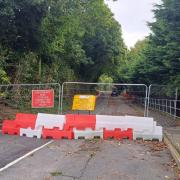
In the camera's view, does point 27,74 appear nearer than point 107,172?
No

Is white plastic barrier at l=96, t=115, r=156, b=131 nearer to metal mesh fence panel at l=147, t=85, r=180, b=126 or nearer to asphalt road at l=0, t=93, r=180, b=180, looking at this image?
asphalt road at l=0, t=93, r=180, b=180

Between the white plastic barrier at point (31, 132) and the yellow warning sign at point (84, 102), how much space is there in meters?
A: 2.90

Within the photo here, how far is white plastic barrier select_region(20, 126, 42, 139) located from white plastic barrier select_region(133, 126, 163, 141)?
3.40 meters

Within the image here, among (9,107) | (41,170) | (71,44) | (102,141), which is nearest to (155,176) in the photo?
(41,170)

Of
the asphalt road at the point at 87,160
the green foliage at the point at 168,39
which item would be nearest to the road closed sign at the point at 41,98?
the asphalt road at the point at 87,160

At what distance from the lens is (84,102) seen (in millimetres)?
19047

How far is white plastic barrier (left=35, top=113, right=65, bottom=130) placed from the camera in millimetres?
16656

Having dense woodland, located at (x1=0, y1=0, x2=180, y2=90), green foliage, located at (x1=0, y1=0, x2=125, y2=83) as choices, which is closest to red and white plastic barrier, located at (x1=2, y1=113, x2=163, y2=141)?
dense woodland, located at (x1=0, y1=0, x2=180, y2=90)

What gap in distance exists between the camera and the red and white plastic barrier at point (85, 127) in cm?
1609

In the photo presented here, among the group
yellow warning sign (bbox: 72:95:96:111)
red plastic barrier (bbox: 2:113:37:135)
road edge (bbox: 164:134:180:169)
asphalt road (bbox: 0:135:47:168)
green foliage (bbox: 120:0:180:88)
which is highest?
green foliage (bbox: 120:0:180:88)

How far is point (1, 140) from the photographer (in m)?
14.8

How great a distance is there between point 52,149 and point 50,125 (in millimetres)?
3506

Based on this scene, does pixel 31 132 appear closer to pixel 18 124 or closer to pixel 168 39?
pixel 18 124

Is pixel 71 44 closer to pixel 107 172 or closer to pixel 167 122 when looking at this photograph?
pixel 167 122
